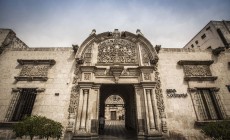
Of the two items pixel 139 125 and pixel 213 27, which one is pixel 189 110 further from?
pixel 213 27

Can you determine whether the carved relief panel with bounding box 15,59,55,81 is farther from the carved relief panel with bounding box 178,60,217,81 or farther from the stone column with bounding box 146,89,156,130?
the carved relief panel with bounding box 178,60,217,81

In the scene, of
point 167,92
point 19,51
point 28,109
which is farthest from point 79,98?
point 19,51

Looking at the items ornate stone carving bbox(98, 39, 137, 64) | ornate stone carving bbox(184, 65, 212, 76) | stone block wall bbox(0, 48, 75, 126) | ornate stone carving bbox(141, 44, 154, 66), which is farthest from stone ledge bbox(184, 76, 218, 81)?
stone block wall bbox(0, 48, 75, 126)

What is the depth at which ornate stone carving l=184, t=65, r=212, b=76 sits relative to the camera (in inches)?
409

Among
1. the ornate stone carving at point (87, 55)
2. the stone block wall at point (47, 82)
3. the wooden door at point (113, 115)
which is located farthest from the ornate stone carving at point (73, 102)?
the wooden door at point (113, 115)

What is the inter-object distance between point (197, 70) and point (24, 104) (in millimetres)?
12800

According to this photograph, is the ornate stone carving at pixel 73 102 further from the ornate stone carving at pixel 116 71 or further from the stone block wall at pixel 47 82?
the ornate stone carving at pixel 116 71

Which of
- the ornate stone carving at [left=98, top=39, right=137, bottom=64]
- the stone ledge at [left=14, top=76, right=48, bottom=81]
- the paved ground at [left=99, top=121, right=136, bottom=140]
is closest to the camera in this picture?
the paved ground at [left=99, top=121, right=136, bottom=140]

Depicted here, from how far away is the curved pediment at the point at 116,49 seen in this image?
1063 cm

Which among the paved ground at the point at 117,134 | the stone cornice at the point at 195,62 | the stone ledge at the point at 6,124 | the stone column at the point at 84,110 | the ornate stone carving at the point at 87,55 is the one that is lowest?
the paved ground at the point at 117,134

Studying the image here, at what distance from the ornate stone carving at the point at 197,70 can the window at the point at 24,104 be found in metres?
11.3

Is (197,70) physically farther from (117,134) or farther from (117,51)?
(117,134)

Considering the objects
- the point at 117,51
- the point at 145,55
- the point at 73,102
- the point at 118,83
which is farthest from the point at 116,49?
the point at 73,102

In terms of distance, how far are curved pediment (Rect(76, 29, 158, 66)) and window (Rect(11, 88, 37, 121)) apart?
165 inches
